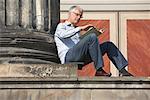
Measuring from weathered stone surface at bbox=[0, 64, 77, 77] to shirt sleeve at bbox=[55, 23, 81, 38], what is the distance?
627mm

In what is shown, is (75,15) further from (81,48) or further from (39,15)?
(81,48)

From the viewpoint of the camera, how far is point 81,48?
14383mm

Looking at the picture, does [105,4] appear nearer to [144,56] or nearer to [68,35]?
[144,56]

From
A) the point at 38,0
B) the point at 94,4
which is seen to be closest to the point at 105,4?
the point at 94,4

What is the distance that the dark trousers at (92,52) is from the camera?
1424cm

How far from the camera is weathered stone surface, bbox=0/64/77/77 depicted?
46.4ft

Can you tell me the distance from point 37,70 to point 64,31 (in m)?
0.93

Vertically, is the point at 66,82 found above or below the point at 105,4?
below

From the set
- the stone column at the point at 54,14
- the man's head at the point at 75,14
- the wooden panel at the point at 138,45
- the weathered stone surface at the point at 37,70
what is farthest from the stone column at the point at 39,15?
the wooden panel at the point at 138,45

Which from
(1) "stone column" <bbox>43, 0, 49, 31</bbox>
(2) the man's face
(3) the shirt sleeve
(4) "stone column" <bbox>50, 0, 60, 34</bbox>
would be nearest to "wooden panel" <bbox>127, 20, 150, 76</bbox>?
(4) "stone column" <bbox>50, 0, 60, 34</bbox>

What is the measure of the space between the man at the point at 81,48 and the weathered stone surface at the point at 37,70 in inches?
Result: 12.7

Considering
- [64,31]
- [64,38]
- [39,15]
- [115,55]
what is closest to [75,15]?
[64,31]

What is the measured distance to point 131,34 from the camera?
76.5 ft

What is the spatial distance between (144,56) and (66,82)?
32.2 ft
